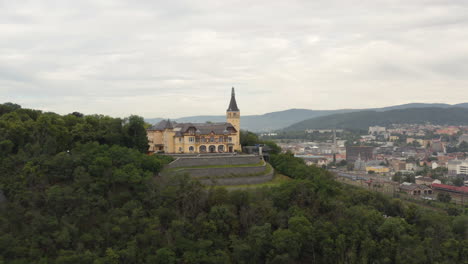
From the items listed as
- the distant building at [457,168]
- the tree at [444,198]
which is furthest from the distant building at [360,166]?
the tree at [444,198]

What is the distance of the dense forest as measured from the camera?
27906mm

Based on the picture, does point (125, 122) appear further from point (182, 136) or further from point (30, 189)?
point (30, 189)

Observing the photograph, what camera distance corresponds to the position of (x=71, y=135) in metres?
39.8

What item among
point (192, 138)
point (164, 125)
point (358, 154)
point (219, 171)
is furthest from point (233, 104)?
point (358, 154)

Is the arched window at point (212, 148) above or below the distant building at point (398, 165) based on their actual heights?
above

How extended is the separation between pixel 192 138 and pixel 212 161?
6.98m

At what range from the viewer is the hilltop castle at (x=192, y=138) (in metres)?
47.7

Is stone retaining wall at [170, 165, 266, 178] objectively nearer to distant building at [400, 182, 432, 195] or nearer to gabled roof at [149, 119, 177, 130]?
gabled roof at [149, 119, 177, 130]

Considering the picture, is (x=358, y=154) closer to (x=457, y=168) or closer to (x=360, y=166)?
(x=360, y=166)

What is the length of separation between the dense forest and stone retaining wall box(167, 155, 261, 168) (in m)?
3.45

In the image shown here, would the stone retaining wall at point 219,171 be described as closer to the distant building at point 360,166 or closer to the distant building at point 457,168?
the distant building at point 457,168

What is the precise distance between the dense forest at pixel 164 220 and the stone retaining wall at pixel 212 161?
345 cm

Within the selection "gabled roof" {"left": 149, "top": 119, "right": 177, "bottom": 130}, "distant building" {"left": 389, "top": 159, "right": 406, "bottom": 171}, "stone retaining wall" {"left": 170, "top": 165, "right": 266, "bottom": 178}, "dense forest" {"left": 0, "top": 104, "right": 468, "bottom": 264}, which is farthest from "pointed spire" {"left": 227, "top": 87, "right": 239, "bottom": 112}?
"distant building" {"left": 389, "top": 159, "right": 406, "bottom": 171}

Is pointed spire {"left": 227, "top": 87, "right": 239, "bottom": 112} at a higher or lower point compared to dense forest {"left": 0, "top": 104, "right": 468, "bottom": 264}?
higher
